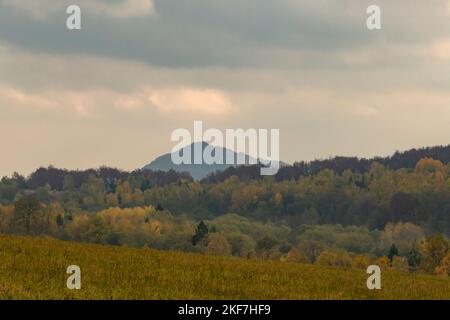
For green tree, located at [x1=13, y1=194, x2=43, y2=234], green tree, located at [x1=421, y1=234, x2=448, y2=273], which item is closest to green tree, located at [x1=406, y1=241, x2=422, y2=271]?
green tree, located at [x1=421, y1=234, x2=448, y2=273]

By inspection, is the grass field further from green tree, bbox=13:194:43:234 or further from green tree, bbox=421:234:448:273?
green tree, bbox=13:194:43:234

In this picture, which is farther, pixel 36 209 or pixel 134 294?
pixel 36 209

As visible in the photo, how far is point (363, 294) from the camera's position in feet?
81.6

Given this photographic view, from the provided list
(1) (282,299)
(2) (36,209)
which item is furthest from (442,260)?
(1) (282,299)

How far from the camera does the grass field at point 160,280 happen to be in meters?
20.9

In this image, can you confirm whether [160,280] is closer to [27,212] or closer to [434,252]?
[434,252]

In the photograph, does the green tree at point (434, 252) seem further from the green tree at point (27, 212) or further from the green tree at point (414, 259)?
the green tree at point (27, 212)

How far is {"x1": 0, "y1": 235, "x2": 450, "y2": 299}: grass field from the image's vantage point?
2092 cm

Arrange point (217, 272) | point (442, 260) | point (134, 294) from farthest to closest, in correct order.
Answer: point (442, 260) → point (217, 272) → point (134, 294)

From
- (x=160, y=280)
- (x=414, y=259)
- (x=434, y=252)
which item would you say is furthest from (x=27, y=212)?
(x=160, y=280)
